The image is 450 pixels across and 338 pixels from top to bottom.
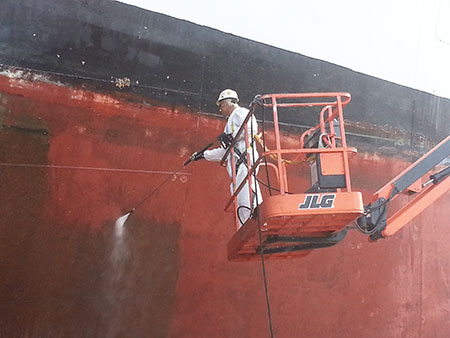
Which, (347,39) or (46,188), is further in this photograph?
(347,39)

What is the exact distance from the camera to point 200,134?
5.11 m

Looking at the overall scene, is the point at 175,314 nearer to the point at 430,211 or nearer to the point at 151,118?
the point at 151,118

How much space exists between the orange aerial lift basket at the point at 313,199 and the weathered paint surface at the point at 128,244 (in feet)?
3.13

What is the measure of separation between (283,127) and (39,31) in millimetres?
2929

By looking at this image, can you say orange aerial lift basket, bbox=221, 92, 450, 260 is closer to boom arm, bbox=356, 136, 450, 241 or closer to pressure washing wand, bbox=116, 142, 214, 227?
boom arm, bbox=356, 136, 450, 241

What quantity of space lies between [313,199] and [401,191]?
124cm

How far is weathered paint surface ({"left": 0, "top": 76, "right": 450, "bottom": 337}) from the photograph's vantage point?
14.1 feet

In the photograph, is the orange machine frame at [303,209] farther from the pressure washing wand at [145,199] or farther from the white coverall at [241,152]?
the pressure washing wand at [145,199]

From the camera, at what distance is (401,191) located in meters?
3.94

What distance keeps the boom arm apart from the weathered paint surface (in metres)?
1.71

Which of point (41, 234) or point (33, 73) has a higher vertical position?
point (33, 73)

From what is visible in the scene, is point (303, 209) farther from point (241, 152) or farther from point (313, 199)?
point (241, 152)

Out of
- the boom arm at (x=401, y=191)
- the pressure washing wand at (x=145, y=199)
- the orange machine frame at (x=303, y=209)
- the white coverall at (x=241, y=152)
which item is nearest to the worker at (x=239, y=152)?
the white coverall at (x=241, y=152)

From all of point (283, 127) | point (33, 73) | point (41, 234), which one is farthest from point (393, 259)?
point (33, 73)
